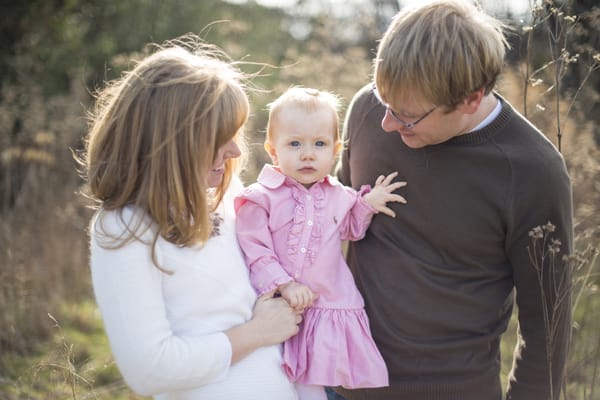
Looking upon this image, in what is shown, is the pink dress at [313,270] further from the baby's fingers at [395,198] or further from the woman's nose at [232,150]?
the woman's nose at [232,150]

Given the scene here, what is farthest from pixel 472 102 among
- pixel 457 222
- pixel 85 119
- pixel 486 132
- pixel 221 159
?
pixel 85 119

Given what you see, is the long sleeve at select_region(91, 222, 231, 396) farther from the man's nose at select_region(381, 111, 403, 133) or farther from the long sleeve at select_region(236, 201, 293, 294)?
the man's nose at select_region(381, 111, 403, 133)

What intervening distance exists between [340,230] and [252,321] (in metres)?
0.48

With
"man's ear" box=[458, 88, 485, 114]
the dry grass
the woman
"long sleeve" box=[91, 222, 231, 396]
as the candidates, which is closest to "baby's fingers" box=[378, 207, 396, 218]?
"man's ear" box=[458, 88, 485, 114]

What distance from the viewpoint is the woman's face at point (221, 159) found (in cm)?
210

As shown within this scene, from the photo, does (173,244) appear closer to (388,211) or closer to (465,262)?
(388,211)

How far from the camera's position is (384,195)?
234cm

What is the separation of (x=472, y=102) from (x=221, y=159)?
2.59 feet

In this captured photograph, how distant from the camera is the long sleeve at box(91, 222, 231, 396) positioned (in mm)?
1849

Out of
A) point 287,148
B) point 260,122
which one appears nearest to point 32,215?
point 260,122

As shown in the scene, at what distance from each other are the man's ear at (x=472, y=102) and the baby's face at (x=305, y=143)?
1.53ft

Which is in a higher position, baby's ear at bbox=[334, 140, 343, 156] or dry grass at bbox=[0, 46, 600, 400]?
baby's ear at bbox=[334, 140, 343, 156]

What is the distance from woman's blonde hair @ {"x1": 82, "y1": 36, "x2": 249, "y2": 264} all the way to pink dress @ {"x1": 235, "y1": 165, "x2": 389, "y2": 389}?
0.90 feet

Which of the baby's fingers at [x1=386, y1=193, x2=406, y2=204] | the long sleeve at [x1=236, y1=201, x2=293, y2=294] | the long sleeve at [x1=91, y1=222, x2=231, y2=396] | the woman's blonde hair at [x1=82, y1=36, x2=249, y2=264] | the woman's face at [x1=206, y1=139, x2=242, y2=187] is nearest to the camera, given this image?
the long sleeve at [x1=91, y1=222, x2=231, y2=396]
